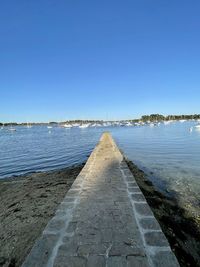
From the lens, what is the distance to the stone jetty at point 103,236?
3486 mm

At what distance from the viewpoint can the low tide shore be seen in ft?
15.5

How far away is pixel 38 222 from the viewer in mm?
6168

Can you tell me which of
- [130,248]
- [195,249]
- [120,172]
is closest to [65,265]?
[130,248]

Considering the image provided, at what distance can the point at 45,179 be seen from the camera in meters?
12.5

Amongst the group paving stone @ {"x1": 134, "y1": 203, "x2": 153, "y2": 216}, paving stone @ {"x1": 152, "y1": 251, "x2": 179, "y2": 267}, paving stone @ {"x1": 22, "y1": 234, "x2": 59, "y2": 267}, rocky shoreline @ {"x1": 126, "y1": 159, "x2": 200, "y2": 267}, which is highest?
paving stone @ {"x1": 134, "y1": 203, "x2": 153, "y2": 216}

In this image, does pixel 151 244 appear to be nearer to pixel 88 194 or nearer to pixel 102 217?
pixel 102 217

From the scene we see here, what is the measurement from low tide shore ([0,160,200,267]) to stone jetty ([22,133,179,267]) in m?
0.80

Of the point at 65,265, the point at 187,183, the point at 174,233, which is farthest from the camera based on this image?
the point at 187,183

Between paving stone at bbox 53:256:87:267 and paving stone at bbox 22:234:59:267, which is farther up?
paving stone at bbox 22:234:59:267

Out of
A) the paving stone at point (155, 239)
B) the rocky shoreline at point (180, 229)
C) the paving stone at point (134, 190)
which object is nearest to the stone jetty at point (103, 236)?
the paving stone at point (155, 239)

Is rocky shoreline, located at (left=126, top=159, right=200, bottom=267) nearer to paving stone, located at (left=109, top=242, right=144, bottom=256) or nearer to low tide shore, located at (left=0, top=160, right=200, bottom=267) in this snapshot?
low tide shore, located at (left=0, top=160, right=200, bottom=267)

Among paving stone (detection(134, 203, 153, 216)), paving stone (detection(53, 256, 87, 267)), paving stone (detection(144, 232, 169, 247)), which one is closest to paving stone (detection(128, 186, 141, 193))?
paving stone (detection(134, 203, 153, 216))

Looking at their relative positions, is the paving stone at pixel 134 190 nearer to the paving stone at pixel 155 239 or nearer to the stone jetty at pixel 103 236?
the stone jetty at pixel 103 236

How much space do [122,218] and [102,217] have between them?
→ 0.42 m
